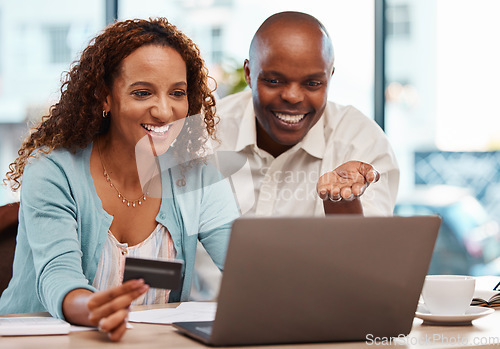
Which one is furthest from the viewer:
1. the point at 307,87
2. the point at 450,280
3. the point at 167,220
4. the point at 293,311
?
the point at 307,87

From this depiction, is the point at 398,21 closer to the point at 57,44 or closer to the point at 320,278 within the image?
the point at 57,44

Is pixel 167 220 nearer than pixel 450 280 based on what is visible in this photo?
No

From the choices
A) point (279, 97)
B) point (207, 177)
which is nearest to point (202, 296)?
point (207, 177)

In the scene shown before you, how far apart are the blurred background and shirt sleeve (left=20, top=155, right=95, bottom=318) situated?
108 inches

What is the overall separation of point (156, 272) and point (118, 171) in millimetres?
739

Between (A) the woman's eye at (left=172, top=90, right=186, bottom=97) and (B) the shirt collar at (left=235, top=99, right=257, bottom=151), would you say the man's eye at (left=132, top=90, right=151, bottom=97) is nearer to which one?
(A) the woman's eye at (left=172, top=90, right=186, bottom=97)

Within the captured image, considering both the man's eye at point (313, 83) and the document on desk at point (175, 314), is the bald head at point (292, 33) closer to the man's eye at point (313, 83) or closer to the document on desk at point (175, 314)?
the man's eye at point (313, 83)

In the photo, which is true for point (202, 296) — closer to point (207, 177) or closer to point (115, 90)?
point (207, 177)

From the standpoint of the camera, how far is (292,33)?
221 centimetres

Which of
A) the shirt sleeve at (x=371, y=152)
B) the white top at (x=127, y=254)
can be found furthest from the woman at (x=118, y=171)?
the shirt sleeve at (x=371, y=152)

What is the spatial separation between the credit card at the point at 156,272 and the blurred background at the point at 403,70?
3.25m

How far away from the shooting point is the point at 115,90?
1726mm

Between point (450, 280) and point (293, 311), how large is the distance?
397mm

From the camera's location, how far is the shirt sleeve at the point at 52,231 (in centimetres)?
133
